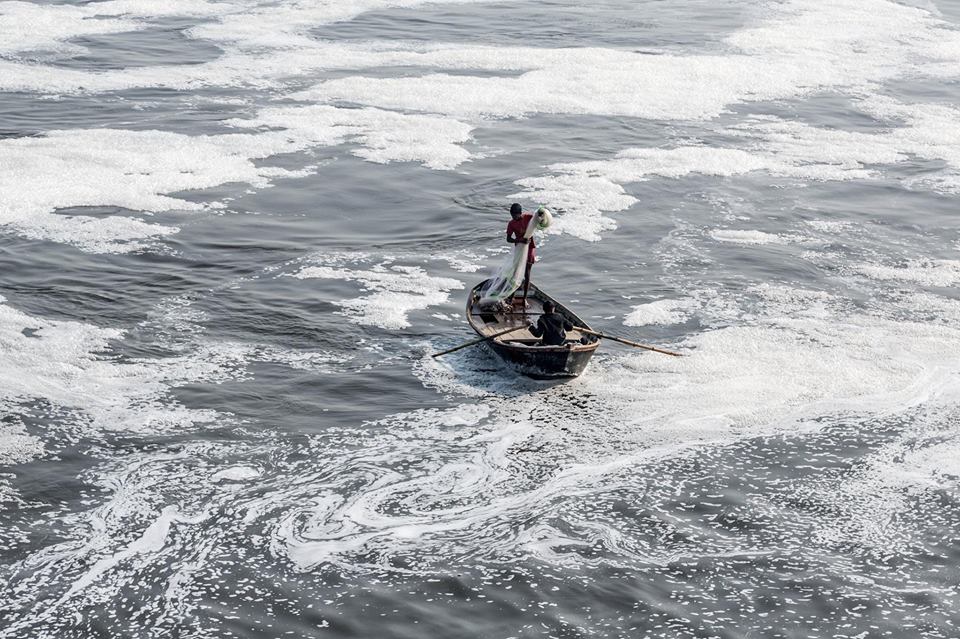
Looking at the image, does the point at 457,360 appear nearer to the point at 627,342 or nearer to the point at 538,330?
the point at 538,330

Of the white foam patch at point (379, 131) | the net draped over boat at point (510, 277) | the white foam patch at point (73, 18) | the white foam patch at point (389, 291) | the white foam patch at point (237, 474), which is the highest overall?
the white foam patch at point (73, 18)

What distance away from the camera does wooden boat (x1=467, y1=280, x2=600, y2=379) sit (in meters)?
18.7

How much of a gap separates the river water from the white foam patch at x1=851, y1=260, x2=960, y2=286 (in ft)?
0.38

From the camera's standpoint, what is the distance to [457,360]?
20.0 meters

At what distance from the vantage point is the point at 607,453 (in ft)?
55.8

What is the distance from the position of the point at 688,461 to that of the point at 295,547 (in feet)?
18.6

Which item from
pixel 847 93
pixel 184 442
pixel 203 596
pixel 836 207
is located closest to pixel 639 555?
pixel 203 596

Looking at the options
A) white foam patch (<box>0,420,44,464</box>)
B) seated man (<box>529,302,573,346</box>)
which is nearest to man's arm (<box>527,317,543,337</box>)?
seated man (<box>529,302,573,346</box>)

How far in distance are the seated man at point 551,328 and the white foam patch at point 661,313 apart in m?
2.45

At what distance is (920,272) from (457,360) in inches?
422

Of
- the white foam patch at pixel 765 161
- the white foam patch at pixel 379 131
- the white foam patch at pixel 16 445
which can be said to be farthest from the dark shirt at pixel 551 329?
the white foam patch at pixel 379 131

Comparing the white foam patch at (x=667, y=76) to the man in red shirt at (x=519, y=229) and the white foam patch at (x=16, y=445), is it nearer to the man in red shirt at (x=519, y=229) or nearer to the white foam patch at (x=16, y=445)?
the man in red shirt at (x=519, y=229)

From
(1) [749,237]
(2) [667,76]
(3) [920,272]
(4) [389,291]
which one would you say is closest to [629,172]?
(1) [749,237]

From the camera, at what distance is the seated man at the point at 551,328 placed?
19.0 metres
